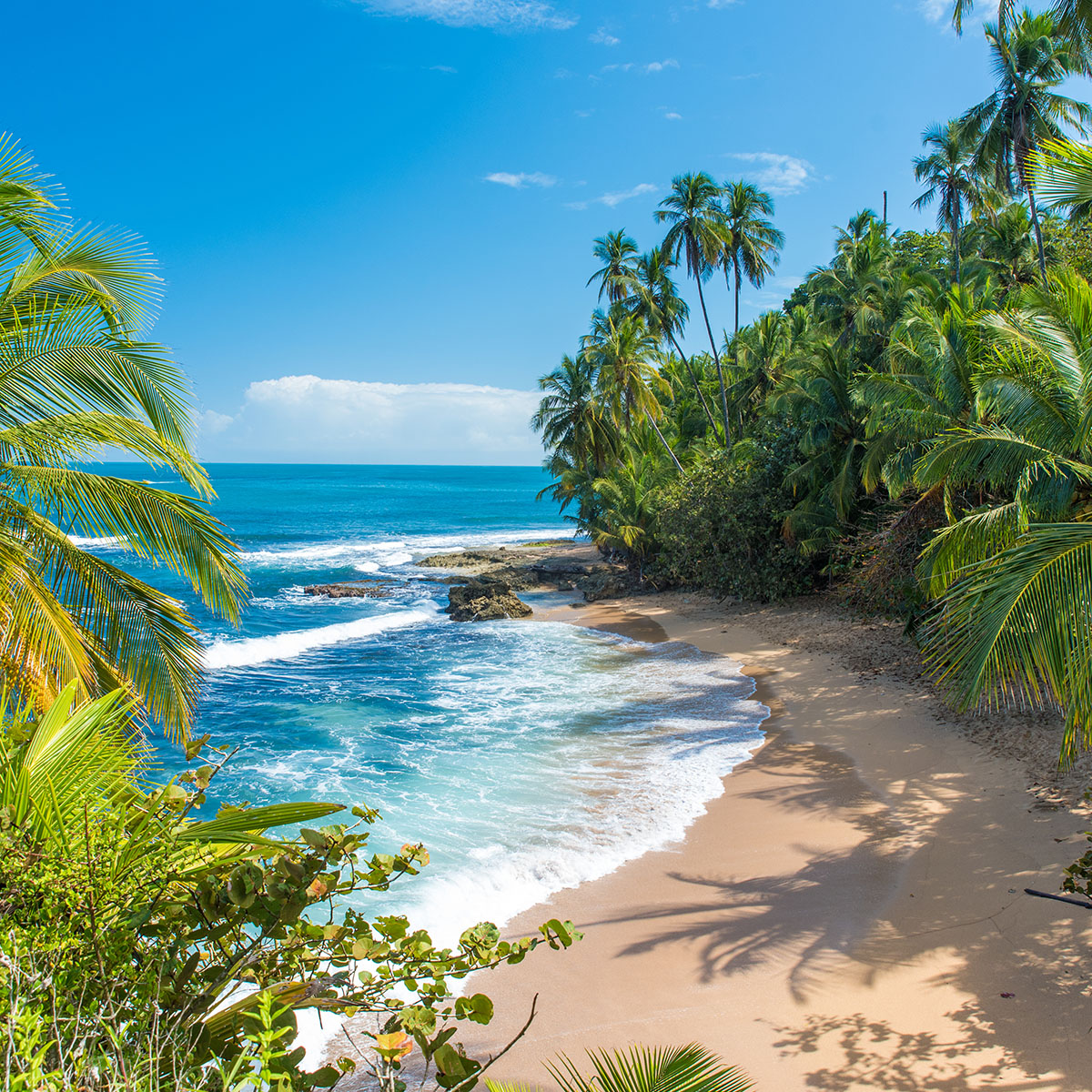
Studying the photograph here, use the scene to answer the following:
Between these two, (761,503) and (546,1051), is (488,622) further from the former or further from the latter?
(546,1051)

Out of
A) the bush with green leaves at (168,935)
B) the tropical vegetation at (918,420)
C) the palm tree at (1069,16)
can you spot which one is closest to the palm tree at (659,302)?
the tropical vegetation at (918,420)

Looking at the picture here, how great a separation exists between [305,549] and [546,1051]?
148 ft

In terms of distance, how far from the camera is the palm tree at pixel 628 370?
28.7 m

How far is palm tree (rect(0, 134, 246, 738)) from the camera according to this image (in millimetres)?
4633

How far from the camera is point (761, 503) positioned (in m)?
20.8

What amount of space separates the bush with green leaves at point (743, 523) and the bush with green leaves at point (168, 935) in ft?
62.0

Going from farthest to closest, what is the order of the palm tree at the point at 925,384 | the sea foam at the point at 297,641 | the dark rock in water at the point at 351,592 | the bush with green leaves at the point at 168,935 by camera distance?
the dark rock in water at the point at 351,592 → the sea foam at the point at 297,641 → the palm tree at the point at 925,384 → the bush with green leaves at the point at 168,935

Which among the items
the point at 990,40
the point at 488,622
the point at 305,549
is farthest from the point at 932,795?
the point at 305,549

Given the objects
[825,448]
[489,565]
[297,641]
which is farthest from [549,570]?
[825,448]

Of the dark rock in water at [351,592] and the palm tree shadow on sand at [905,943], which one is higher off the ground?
the dark rock in water at [351,592]

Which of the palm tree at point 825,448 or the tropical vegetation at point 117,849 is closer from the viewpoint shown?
the tropical vegetation at point 117,849

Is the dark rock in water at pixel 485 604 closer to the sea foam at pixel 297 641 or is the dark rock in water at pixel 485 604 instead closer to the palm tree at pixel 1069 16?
the sea foam at pixel 297 641

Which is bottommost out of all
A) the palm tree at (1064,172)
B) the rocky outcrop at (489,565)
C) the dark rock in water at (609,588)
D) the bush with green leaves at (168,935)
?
the dark rock in water at (609,588)

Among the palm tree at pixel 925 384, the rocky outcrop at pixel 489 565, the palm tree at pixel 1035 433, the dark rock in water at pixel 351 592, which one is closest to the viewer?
the palm tree at pixel 1035 433
